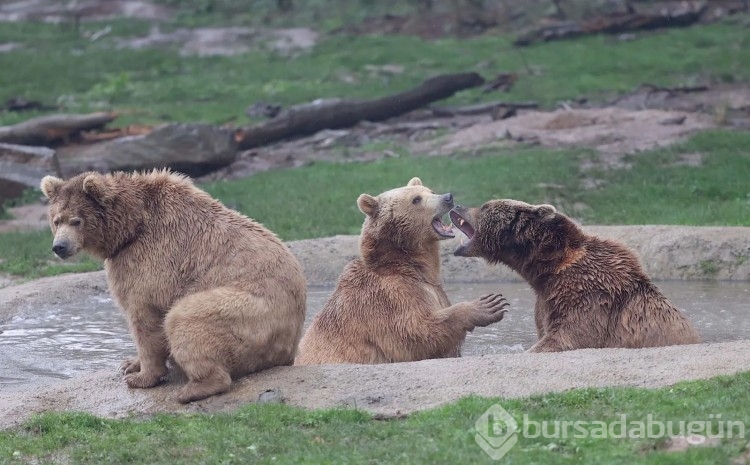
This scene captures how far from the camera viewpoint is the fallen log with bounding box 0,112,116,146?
17594 millimetres

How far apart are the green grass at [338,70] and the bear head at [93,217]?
13274mm

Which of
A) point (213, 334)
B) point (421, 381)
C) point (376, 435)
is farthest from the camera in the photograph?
point (213, 334)

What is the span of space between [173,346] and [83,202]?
110cm

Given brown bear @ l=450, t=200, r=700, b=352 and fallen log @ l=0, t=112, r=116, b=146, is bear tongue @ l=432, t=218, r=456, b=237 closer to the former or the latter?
brown bear @ l=450, t=200, r=700, b=352

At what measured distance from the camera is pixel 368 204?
26.8 ft

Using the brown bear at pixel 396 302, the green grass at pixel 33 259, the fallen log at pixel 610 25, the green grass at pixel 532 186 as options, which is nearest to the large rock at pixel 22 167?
the green grass at pixel 33 259

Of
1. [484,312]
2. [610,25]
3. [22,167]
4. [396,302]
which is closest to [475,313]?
[484,312]

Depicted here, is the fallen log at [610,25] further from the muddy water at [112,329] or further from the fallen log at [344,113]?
the muddy water at [112,329]

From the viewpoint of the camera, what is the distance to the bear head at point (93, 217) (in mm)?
7246

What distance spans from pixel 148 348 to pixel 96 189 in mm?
996

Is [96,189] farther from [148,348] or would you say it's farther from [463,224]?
[463,224]

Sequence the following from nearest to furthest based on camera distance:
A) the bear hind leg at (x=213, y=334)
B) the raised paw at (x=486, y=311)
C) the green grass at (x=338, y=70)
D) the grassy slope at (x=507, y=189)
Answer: the bear hind leg at (x=213, y=334)
the raised paw at (x=486, y=311)
the grassy slope at (x=507, y=189)
the green grass at (x=338, y=70)

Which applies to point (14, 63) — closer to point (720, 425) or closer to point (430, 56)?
point (430, 56)

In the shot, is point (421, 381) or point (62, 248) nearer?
point (421, 381)
